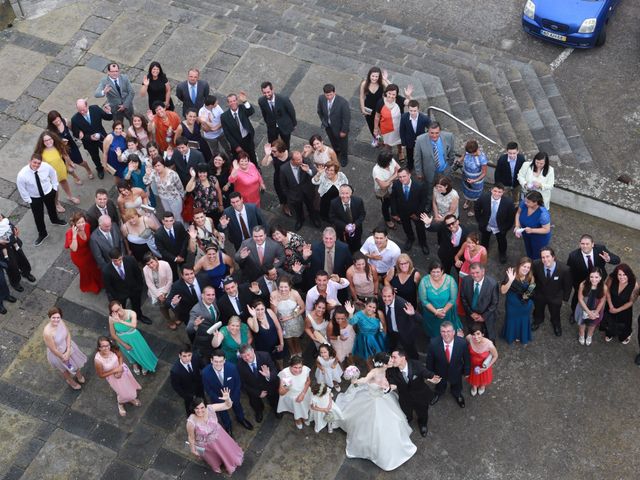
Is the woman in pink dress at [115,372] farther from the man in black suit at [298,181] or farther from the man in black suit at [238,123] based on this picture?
the man in black suit at [238,123]

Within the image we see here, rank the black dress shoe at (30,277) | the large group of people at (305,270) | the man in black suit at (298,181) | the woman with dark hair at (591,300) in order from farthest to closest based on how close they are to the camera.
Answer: the black dress shoe at (30,277), the man in black suit at (298,181), the woman with dark hair at (591,300), the large group of people at (305,270)

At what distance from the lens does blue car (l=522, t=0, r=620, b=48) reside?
17.3 meters

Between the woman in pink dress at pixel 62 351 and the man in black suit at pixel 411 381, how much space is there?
4.12 m

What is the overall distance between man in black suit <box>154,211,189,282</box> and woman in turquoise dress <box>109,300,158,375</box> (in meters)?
1.00

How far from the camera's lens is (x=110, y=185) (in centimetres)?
1504

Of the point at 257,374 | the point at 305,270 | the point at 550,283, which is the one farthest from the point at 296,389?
the point at 550,283

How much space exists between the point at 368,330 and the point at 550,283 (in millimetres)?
2457

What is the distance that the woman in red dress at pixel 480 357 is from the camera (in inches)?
448

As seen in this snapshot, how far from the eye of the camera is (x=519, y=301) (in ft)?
40.1

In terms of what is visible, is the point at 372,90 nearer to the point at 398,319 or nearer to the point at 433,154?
the point at 433,154

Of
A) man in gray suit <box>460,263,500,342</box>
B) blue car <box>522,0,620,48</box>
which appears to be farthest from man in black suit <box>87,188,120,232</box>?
blue car <box>522,0,620,48</box>

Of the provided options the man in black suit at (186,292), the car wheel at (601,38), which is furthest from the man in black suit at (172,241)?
the car wheel at (601,38)

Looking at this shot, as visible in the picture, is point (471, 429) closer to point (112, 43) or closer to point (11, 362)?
point (11, 362)

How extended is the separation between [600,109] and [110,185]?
27.5 ft
